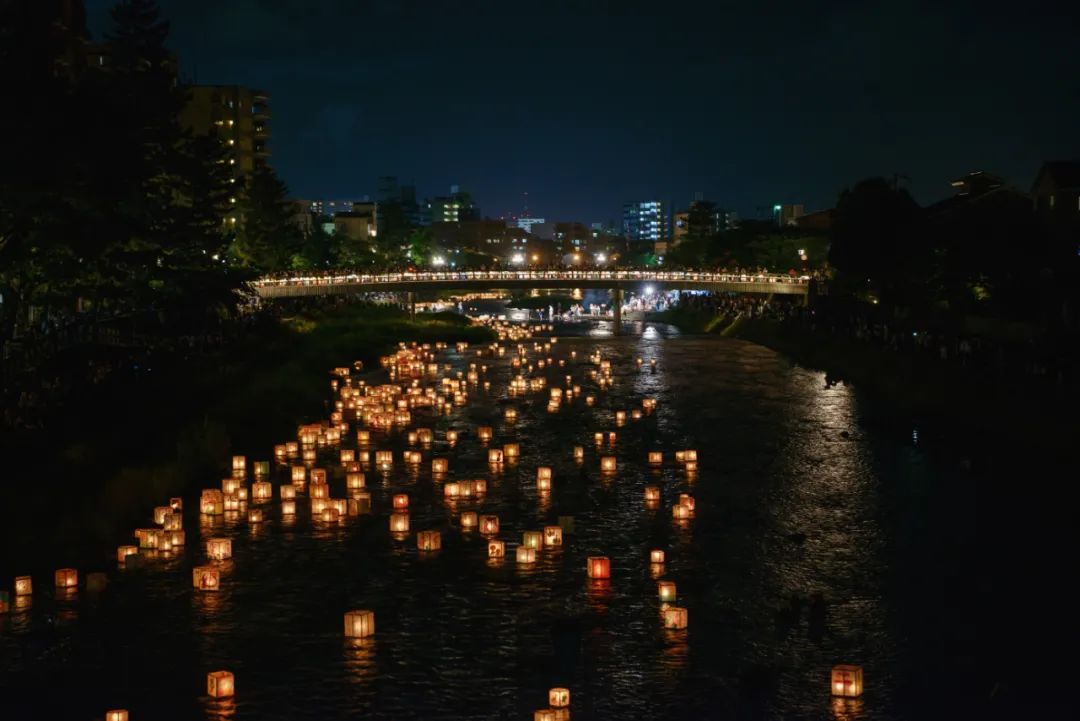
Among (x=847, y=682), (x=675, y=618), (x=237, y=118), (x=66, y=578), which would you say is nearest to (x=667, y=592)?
(x=675, y=618)

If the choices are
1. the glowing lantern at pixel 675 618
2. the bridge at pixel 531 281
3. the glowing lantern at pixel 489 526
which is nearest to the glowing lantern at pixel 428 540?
the glowing lantern at pixel 489 526

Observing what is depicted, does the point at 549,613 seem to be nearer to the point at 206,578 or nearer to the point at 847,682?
the point at 847,682

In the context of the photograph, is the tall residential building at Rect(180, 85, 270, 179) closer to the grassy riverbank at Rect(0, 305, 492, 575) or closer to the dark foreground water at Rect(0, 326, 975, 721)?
the grassy riverbank at Rect(0, 305, 492, 575)

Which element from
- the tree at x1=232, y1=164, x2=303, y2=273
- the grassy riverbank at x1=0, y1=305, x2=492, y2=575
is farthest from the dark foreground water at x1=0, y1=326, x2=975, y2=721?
the tree at x1=232, y1=164, x2=303, y2=273

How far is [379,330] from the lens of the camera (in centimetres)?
7531

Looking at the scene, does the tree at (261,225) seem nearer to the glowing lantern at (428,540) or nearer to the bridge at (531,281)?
the bridge at (531,281)

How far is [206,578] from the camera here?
764 inches

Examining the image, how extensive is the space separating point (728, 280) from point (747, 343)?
713 cm

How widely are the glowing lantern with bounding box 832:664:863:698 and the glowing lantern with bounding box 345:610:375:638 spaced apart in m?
6.52

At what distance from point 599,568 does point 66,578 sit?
8.57 meters

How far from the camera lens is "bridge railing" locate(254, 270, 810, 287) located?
7769cm

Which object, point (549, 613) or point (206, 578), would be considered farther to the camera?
point (206, 578)

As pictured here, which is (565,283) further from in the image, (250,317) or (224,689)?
(224,689)

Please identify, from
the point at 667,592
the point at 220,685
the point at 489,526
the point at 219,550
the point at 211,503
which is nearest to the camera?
the point at 220,685
